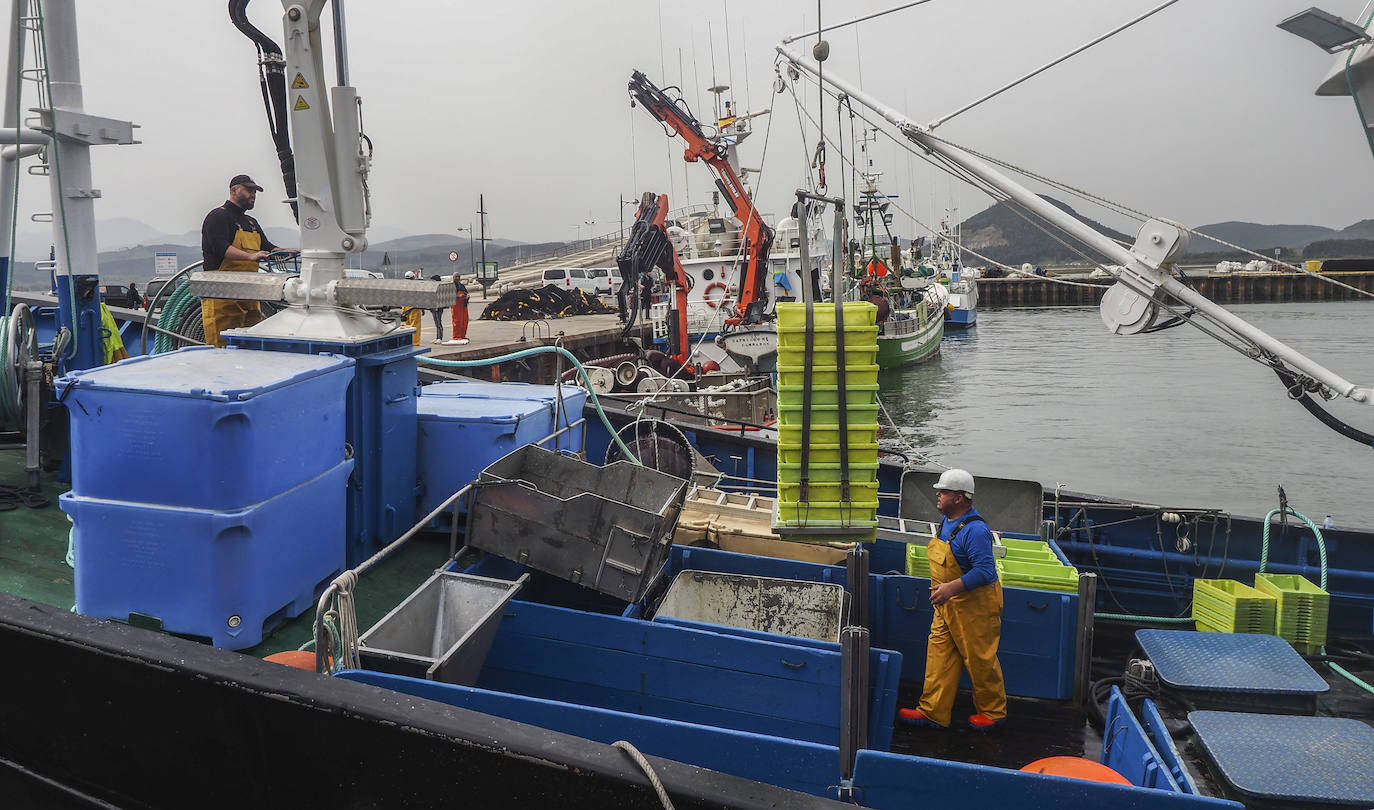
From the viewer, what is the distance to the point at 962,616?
5.21 metres

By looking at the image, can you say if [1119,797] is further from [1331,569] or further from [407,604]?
[1331,569]

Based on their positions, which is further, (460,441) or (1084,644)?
(460,441)

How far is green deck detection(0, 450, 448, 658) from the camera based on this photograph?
4598mm

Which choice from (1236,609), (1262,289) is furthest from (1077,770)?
(1262,289)

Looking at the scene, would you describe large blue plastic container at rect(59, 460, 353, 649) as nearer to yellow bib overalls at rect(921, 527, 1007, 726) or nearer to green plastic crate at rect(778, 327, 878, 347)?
green plastic crate at rect(778, 327, 878, 347)

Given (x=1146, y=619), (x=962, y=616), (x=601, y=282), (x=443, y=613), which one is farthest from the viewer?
(x=601, y=282)

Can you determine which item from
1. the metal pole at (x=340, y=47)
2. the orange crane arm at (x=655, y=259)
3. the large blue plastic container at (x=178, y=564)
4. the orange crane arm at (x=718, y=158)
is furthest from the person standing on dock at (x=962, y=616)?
the orange crane arm at (x=718, y=158)

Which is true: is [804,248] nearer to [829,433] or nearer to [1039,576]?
Answer: [829,433]

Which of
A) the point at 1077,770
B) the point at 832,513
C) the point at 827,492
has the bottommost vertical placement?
the point at 1077,770

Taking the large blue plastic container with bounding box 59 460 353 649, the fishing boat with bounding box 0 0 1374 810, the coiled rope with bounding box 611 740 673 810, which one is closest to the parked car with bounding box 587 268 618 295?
the fishing boat with bounding box 0 0 1374 810

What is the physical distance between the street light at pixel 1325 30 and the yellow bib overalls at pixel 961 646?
13.6 feet

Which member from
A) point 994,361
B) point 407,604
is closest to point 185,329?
point 407,604

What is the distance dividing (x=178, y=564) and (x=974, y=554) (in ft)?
13.6

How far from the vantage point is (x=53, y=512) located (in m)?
5.63
